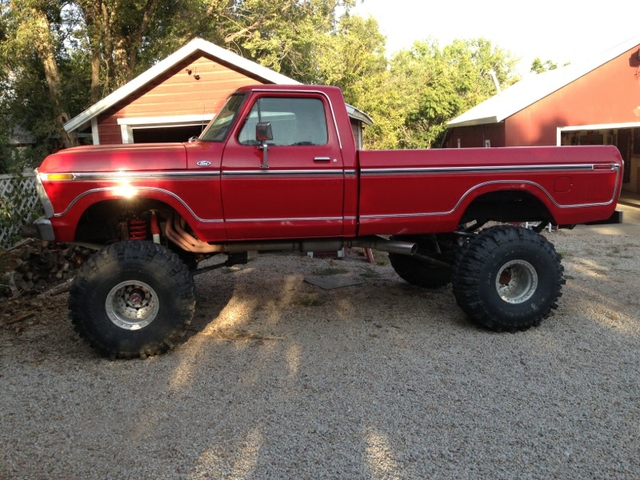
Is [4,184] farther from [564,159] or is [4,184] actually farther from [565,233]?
[565,233]

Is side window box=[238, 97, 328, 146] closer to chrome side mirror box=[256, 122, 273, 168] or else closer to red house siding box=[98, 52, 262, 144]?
chrome side mirror box=[256, 122, 273, 168]

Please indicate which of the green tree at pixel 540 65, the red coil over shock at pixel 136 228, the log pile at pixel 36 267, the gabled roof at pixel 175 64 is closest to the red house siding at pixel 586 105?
the gabled roof at pixel 175 64

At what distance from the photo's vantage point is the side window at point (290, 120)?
17.4ft

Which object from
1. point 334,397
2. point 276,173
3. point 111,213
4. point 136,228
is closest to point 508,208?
point 276,173

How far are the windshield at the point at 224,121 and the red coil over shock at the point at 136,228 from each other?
1.02 meters

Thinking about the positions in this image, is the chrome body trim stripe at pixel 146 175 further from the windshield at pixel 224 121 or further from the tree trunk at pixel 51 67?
the tree trunk at pixel 51 67

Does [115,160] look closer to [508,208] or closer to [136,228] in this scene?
[136,228]

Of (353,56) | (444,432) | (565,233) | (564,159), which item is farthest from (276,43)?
(444,432)

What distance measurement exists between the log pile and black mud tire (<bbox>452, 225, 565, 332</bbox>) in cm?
475

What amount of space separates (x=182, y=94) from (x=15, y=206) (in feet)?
12.2

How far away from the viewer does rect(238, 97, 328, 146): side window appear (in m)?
5.30

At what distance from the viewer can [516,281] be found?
5.84 metres

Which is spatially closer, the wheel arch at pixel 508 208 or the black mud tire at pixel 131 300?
the black mud tire at pixel 131 300

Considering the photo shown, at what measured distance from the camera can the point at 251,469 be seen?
10.8 ft
